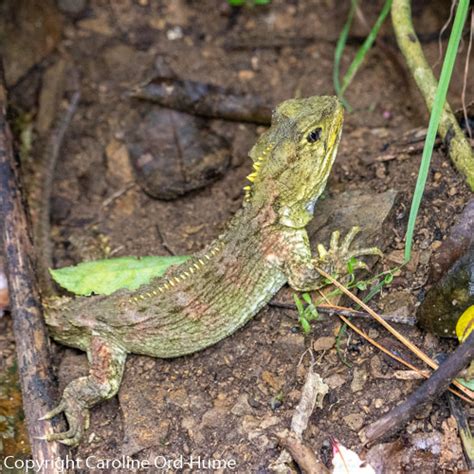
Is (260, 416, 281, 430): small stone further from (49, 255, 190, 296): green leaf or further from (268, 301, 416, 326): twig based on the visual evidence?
(49, 255, 190, 296): green leaf

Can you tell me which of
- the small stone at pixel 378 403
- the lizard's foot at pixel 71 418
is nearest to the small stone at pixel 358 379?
the small stone at pixel 378 403

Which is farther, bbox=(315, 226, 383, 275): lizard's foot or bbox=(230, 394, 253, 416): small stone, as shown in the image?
bbox=(315, 226, 383, 275): lizard's foot

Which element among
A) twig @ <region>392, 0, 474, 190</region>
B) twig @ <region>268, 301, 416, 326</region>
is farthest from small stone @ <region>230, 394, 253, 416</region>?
twig @ <region>392, 0, 474, 190</region>

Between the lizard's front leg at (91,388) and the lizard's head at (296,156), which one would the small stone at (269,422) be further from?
the lizard's head at (296,156)

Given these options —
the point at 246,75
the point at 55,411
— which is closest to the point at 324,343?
the point at 55,411

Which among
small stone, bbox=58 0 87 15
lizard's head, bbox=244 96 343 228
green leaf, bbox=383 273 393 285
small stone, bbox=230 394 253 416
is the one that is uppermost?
small stone, bbox=58 0 87 15

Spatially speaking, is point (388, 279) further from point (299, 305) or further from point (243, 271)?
point (243, 271)
